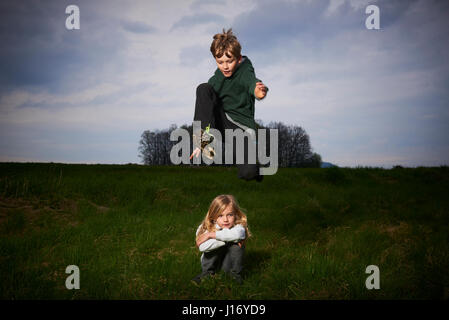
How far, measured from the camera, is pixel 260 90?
3512 millimetres

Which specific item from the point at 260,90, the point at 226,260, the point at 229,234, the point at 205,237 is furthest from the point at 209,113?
the point at 226,260

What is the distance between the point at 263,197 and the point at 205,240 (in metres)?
7.45

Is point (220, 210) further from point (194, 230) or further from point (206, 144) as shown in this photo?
point (194, 230)

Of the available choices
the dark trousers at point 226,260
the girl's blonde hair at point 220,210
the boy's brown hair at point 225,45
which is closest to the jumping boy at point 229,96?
the boy's brown hair at point 225,45

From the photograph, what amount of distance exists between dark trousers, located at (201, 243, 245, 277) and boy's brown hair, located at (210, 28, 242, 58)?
3.37 metres

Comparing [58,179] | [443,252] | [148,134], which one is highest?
[148,134]

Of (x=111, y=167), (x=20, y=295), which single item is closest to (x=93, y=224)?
(x=20, y=295)

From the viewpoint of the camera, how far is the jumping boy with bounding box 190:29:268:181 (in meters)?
3.58

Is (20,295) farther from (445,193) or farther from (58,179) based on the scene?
(445,193)

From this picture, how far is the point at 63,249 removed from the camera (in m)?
8.19

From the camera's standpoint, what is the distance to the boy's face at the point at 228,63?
3633mm

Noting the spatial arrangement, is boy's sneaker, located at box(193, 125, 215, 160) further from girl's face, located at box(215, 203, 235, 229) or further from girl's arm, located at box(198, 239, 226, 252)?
girl's arm, located at box(198, 239, 226, 252)
